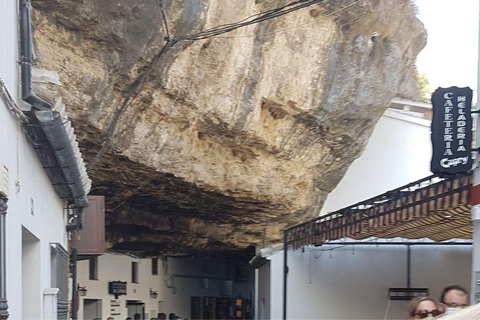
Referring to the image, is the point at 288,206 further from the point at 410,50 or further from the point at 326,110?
the point at 410,50

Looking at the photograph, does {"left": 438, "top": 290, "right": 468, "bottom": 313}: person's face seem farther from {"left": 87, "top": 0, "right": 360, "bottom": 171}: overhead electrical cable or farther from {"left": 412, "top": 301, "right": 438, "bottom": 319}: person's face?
{"left": 87, "top": 0, "right": 360, "bottom": 171}: overhead electrical cable

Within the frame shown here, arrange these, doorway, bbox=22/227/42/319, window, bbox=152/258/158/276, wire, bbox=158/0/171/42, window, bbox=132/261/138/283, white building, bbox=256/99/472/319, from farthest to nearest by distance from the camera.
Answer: window, bbox=152/258/158/276
window, bbox=132/261/138/283
white building, bbox=256/99/472/319
wire, bbox=158/0/171/42
doorway, bbox=22/227/42/319

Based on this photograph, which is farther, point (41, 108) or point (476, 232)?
point (476, 232)

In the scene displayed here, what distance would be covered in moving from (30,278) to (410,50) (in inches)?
680

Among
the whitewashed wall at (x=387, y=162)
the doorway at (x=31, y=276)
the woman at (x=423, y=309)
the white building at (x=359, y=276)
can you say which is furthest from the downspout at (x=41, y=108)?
the whitewashed wall at (x=387, y=162)

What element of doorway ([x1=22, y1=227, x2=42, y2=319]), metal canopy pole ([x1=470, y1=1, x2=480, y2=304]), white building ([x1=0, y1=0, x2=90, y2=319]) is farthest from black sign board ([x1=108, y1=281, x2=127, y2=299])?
doorway ([x1=22, y1=227, x2=42, y2=319])

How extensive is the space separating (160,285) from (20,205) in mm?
21942

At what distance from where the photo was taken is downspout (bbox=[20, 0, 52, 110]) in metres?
7.34

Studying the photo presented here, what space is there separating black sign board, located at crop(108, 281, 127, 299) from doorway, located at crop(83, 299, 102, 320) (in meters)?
0.52

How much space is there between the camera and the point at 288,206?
2180 centimetres

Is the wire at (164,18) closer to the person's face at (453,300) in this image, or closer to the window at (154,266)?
the person's face at (453,300)

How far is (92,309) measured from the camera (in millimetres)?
24375

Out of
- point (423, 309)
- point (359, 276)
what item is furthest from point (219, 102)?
point (423, 309)

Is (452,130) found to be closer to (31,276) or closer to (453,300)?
(453,300)
